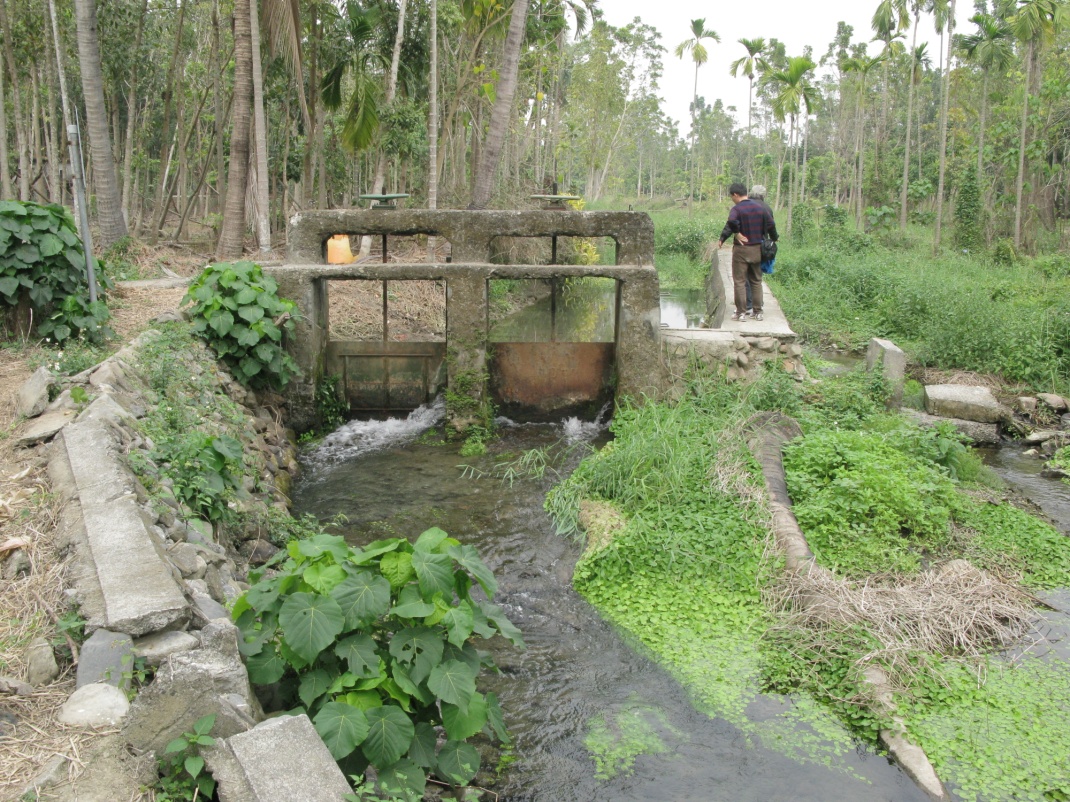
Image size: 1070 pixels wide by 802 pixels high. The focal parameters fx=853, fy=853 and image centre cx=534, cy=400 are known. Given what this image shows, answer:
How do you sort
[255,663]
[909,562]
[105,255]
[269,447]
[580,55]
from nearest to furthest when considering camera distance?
[255,663]
[909,562]
[269,447]
[105,255]
[580,55]

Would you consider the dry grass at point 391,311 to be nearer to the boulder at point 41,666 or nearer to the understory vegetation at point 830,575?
the understory vegetation at point 830,575

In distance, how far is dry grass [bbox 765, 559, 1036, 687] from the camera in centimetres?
521

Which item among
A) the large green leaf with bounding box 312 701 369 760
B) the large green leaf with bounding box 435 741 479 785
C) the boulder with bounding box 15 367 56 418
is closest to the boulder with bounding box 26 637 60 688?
the large green leaf with bounding box 312 701 369 760

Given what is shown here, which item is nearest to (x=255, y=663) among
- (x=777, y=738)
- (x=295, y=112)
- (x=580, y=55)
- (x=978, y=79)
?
(x=777, y=738)

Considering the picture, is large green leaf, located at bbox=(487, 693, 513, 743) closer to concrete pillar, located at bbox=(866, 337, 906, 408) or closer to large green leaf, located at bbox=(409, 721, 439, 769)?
large green leaf, located at bbox=(409, 721, 439, 769)

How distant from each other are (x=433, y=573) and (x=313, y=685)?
0.67 meters

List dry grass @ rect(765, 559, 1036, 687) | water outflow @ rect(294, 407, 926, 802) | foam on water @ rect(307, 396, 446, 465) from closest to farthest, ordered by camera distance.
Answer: water outflow @ rect(294, 407, 926, 802)
dry grass @ rect(765, 559, 1036, 687)
foam on water @ rect(307, 396, 446, 465)

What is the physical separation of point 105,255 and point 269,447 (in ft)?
18.7

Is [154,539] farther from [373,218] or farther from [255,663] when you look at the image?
[373,218]

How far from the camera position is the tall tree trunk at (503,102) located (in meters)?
12.9

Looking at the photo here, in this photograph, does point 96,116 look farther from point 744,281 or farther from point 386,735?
point 386,735

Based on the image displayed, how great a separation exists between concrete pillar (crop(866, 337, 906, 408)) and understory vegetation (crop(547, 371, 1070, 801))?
659 millimetres

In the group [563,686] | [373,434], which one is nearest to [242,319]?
[373,434]

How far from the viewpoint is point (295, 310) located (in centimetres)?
914
